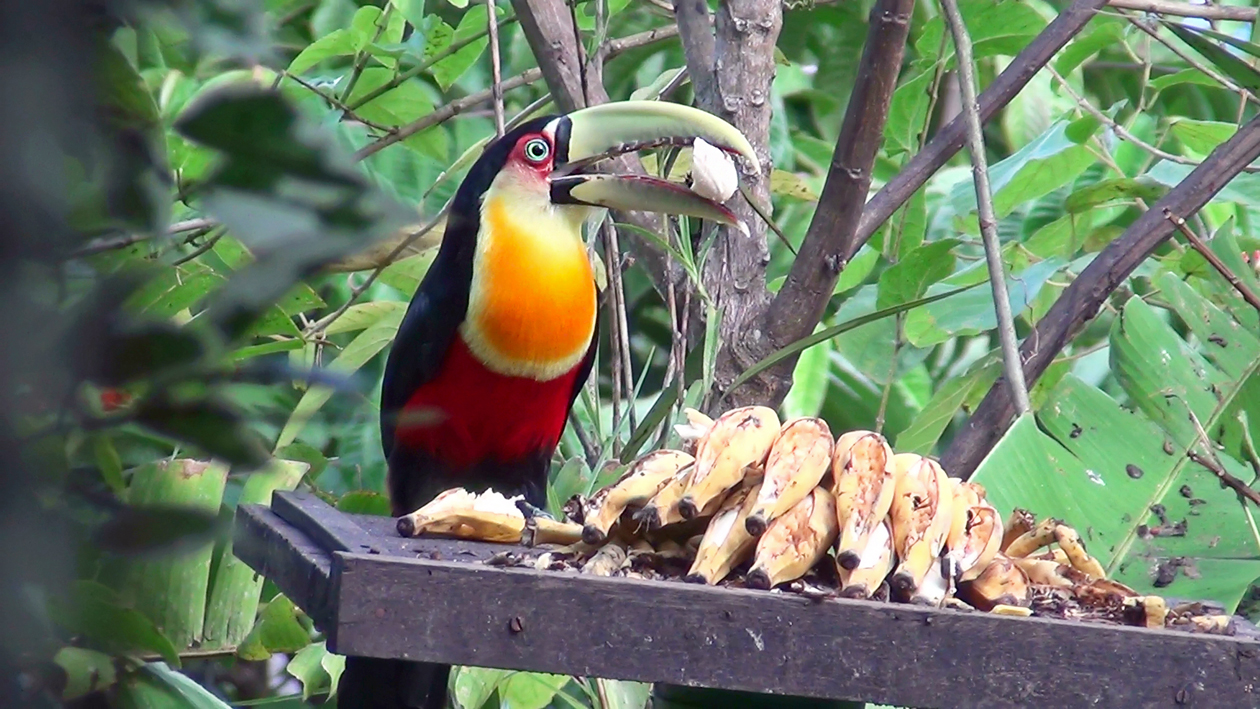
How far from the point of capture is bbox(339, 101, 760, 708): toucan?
2.23m

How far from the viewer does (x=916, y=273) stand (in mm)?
2133

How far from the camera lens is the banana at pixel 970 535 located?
4.09ft

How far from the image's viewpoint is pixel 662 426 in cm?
208

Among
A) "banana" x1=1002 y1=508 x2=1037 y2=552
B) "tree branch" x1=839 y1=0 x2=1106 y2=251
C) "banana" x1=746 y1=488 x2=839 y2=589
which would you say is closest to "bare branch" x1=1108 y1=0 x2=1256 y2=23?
"tree branch" x1=839 y1=0 x2=1106 y2=251

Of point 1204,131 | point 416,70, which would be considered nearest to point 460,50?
point 416,70

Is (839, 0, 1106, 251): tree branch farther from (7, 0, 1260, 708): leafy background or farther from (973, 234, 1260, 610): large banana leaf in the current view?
(973, 234, 1260, 610): large banana leaf

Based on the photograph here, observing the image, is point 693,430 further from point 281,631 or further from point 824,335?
point 281,631

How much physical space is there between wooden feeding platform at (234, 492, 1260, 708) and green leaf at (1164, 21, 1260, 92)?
Answer: 1117mm

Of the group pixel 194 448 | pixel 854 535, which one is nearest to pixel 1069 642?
pixel 854 535

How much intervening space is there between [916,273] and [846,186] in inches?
12.0

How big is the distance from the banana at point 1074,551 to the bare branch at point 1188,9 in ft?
3.18

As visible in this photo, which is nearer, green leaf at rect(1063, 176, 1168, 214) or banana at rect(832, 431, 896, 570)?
banana at rect(832, 431, 896, 570)

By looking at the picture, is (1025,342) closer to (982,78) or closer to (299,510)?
(299,510)

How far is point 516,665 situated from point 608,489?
30 cm
